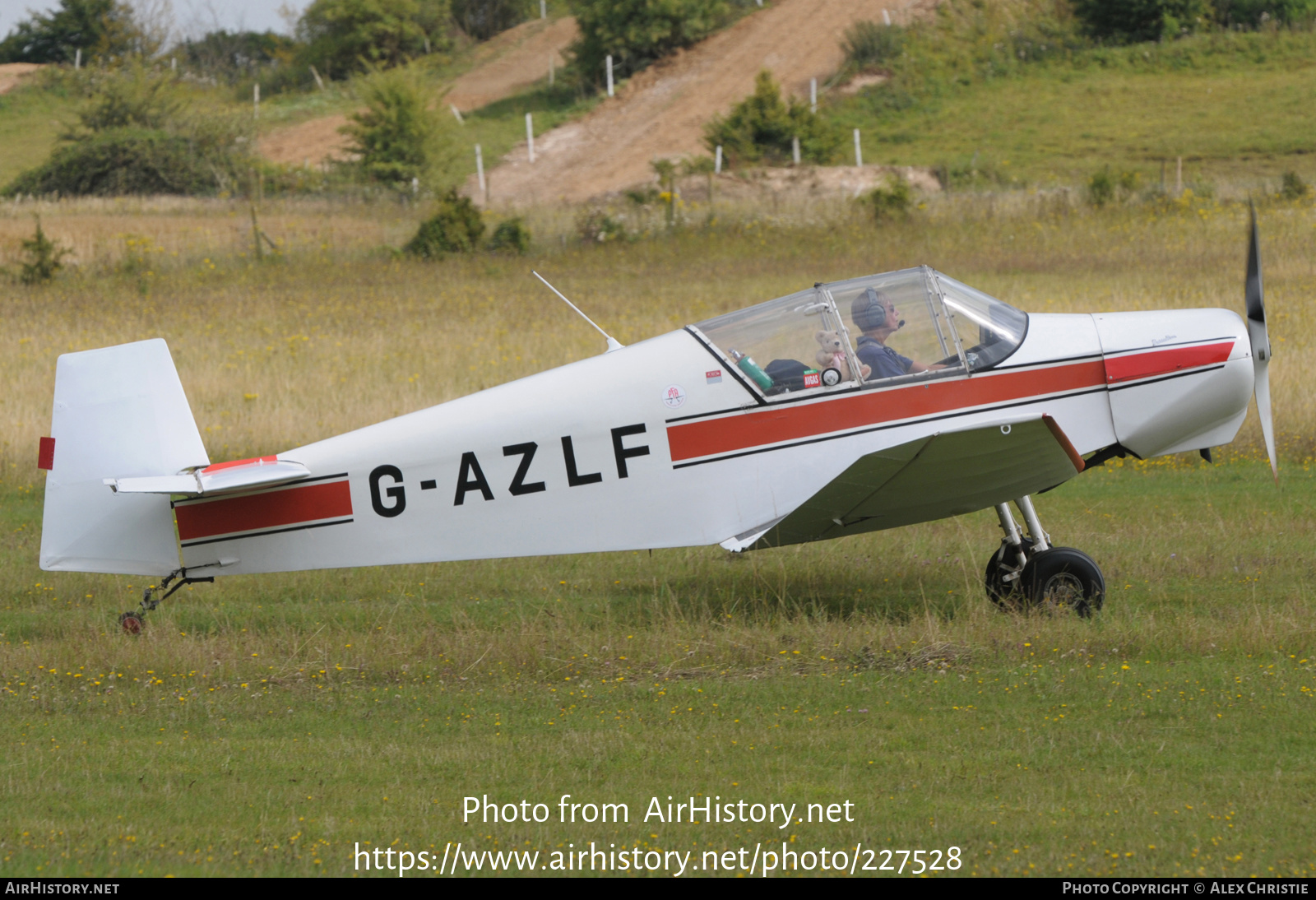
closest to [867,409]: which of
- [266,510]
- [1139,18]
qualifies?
[266,510]

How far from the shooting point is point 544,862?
4316 millimetres

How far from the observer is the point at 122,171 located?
41.4 meters

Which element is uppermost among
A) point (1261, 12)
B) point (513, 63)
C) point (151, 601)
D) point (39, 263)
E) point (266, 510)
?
point (513, 63)

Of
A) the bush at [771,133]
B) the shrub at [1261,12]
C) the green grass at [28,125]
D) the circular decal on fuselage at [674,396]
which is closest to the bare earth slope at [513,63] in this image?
the green grass at [28,125]

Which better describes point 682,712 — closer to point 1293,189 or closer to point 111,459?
point 111,459

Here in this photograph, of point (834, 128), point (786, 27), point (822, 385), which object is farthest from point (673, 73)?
point (822, 385)

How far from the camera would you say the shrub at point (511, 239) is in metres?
28.3

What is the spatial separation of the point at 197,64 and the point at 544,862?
83873mm

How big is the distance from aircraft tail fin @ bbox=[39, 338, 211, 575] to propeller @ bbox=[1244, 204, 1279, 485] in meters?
6.51

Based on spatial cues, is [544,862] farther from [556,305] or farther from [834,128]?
[834,128]

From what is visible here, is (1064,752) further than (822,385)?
No

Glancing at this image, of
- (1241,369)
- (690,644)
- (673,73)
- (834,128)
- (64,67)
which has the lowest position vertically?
(690,644)

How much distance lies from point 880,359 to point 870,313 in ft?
0.94

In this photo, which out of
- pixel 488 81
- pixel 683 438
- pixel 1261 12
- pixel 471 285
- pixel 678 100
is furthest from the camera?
pixel 488 81
